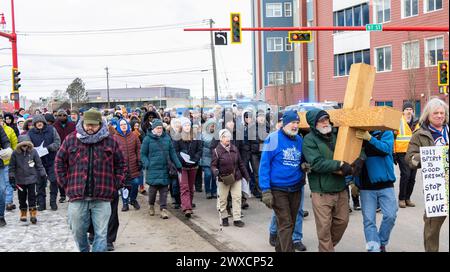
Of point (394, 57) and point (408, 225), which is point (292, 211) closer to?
point (408, 225)

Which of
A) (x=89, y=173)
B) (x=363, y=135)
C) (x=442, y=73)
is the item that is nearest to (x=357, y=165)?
(x=363, y=135)

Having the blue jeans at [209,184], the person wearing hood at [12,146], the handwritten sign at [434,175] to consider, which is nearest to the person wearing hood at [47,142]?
the person wearing hood at [12,146]

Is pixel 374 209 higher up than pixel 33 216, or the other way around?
pixel 374 209

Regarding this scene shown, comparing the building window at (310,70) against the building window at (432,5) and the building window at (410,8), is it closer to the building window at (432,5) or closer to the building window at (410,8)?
the building window at (410,8)

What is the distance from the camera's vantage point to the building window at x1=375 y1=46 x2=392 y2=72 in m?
33.6

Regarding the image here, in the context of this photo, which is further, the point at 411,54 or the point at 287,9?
the point at 287,9

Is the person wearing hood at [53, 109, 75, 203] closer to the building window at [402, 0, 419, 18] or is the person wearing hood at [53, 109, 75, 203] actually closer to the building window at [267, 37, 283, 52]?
the building window at [402, 0, 419, 18]

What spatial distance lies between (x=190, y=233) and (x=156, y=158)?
1.83 m

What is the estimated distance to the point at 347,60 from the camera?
3738 centimetres

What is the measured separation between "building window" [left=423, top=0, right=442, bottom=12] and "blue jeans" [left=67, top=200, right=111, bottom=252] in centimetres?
2830

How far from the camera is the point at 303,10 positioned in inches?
1752

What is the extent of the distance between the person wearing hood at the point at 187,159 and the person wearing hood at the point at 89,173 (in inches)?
130

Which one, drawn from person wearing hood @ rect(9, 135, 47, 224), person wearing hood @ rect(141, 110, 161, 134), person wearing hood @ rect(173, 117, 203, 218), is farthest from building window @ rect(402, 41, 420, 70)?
person wearing hood @ rect(9, 135, 47, 224)

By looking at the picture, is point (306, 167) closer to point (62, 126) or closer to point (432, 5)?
point (62, 126)
